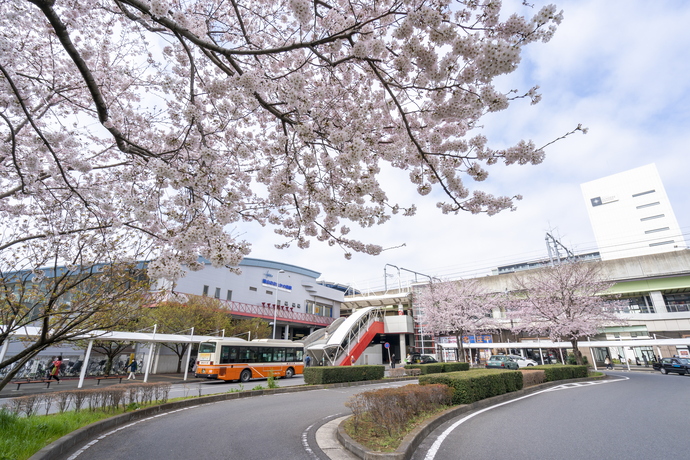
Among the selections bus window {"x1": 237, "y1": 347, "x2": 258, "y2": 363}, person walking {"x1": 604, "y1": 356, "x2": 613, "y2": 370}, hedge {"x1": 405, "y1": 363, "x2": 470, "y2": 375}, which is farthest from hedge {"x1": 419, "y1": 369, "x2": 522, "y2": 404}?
person walking {"x1": 604, "y1": 356, "x2": 613, "y2": 370}

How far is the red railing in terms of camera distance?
110 feet

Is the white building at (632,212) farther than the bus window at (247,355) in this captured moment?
Yes

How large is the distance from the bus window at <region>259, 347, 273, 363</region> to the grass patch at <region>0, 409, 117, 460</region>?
15.7 metres

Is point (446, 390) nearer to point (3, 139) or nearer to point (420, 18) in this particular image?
point (420, 18)

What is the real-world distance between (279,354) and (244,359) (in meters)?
3.19

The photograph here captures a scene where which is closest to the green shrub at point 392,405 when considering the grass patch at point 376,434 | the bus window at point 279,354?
the grass patch at point 376,434

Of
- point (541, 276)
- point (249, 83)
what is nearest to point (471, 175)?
point (249, 83)

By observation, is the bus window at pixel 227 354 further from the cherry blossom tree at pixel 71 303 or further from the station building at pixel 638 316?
the station building at pixel 638 316

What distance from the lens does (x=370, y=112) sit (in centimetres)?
A: 544

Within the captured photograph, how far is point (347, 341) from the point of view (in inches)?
1104

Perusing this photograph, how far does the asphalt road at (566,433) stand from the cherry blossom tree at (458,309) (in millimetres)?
19245

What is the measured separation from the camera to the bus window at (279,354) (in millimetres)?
22906

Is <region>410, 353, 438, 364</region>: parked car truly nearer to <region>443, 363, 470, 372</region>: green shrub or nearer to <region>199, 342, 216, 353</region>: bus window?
<region>443, 363, 470, 372</region>: green shrub

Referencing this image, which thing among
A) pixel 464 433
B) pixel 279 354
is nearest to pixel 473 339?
pixel 279 354
